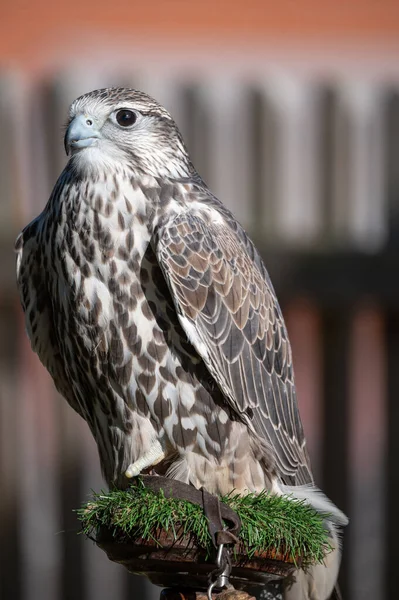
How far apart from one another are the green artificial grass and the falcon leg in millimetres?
73

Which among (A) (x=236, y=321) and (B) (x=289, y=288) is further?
(B) (x=289, y=288)

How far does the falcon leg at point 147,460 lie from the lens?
2.90 metres

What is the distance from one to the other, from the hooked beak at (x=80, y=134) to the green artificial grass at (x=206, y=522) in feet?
3.07

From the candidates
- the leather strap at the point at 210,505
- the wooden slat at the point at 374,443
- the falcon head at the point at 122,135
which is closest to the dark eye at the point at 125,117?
the falcon head at the point at 122,135

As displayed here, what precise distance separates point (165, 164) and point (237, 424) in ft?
2.53

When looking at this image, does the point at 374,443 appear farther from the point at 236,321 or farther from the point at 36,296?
the point at 36,296

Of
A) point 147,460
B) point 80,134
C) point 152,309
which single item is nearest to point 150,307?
point 152,309

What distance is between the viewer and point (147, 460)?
292 centimetres

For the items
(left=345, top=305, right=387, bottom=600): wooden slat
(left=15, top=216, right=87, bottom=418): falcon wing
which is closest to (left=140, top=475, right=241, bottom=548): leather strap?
(left=15, top=216, right=87, bottom=418): falcon wing

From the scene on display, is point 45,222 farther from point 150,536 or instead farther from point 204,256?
point 150,536

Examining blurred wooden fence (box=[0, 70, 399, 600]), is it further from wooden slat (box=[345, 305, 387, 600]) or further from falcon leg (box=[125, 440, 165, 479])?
falcon leg (box=[125, 440, 165, 479])

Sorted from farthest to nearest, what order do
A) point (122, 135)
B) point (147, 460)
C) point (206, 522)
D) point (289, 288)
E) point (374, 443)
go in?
point (374, 443), point (289, 288), point (122, 135), point (147, 460), point (206, 522)

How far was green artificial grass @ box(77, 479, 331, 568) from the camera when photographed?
2.58 metres

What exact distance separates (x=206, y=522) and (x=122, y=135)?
114 cm
